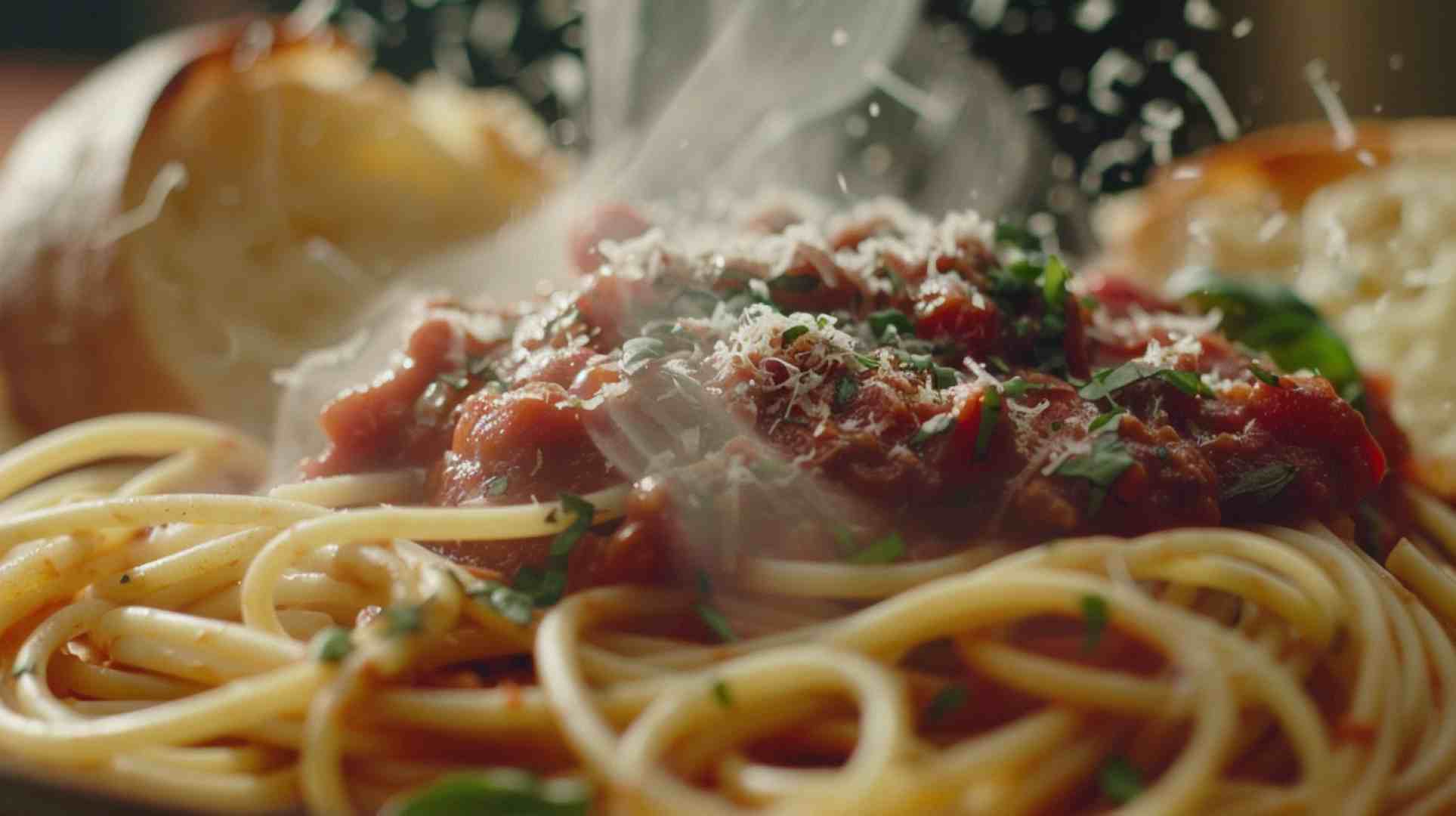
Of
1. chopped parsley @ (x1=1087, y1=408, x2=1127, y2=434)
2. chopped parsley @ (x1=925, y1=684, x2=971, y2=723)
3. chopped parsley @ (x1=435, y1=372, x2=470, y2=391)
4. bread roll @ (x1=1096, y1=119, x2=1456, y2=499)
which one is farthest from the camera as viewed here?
bread roll @ (x1=1096, y1=119, x2=1456, y2=499)

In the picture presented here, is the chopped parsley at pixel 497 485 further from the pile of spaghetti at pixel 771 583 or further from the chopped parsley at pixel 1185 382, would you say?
the chopped parsley at pixel 1185 382

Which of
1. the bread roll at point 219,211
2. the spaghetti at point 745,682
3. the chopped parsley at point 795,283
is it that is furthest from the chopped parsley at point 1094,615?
the bread roll at point 219,211

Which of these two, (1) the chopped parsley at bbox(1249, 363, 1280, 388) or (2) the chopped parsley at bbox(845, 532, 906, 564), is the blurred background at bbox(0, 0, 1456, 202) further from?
(2) the chopped parsley at bbox(845, 532, 906, 564)

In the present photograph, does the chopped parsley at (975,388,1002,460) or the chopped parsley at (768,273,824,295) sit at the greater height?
the chopped parsley at (768,273,824,295)

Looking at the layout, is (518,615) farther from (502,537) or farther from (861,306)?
(861,306)

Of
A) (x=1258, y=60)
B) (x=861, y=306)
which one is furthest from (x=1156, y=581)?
(x=1258, y=60)

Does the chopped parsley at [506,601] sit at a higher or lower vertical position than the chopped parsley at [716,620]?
higher

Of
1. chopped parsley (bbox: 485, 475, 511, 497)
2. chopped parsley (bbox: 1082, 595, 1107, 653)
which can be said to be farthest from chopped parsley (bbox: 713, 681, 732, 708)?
chopped parsley (bbox: 485, 475, 511, 497)
